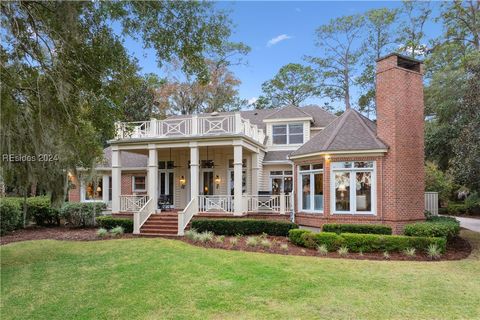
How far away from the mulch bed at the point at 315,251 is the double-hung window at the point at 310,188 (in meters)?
2.45

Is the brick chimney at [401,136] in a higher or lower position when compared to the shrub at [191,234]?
higher

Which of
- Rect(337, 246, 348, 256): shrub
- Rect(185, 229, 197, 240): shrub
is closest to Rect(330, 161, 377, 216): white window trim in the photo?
Rect(337, 246, 348, 256): shrub

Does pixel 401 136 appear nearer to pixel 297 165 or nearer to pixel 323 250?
pixel 297 165

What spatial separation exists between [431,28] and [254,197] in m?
22.0

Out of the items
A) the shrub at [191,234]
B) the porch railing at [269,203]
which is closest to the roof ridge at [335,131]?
the porch railing at [269,203]

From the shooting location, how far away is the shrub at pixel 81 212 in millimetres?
17438

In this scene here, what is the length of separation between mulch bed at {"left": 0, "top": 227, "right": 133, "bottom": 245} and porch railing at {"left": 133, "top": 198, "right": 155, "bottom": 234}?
0.45m

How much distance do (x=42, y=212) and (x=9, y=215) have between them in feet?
7.90

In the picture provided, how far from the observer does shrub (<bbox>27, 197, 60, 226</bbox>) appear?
18.2 metres

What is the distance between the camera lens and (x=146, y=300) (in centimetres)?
673

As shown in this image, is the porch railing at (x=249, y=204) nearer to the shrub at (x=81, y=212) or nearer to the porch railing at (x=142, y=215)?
the porch railing at (x=142, y=215)

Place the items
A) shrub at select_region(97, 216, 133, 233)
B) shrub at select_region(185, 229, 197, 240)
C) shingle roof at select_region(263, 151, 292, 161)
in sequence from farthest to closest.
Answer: shingle roof at select_region(263, 151, 292, 161) < shrub at select_region(97, 216, 133, 233) < shrub at select_region(185, 229, 197, 240)

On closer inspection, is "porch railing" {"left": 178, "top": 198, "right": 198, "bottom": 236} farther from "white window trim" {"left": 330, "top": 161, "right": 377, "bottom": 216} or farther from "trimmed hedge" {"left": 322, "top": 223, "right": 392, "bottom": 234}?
"white window trim" {"left": 330, "top": 161, "right": 377, "bottom": 216}

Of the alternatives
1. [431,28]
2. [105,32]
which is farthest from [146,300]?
[431,28]
